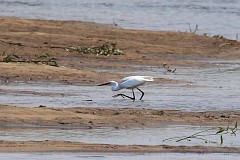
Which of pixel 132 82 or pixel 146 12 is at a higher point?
pixel 146 12

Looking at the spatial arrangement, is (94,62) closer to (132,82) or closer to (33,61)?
(33,61)

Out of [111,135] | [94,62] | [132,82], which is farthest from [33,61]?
[111,135]

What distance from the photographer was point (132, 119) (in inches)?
551

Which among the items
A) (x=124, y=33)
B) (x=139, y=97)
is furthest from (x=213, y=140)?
(x=124, y=33)

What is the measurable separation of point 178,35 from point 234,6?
580 inches

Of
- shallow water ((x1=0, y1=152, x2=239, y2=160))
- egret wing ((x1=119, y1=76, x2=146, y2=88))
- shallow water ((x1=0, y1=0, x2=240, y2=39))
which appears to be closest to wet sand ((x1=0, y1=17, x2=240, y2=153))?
shallow water ((x1=0, y1=152, x2=239, y2=160))

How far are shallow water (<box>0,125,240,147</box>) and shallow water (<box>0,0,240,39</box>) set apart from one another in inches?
725

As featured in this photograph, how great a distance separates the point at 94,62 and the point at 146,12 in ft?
55.6

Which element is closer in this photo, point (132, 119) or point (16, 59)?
point (132, 119)

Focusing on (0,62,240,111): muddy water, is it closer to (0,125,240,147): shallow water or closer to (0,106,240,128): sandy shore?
(0,106,240,128): sandy shore

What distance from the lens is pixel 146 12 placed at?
3959cm

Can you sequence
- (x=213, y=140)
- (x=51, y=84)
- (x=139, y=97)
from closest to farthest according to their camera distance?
(x=213, y=140) → (x=139, y=97) → (x=51, y=84)

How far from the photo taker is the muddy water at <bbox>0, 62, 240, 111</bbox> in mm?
15719

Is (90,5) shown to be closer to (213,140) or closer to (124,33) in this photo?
(124,33)
